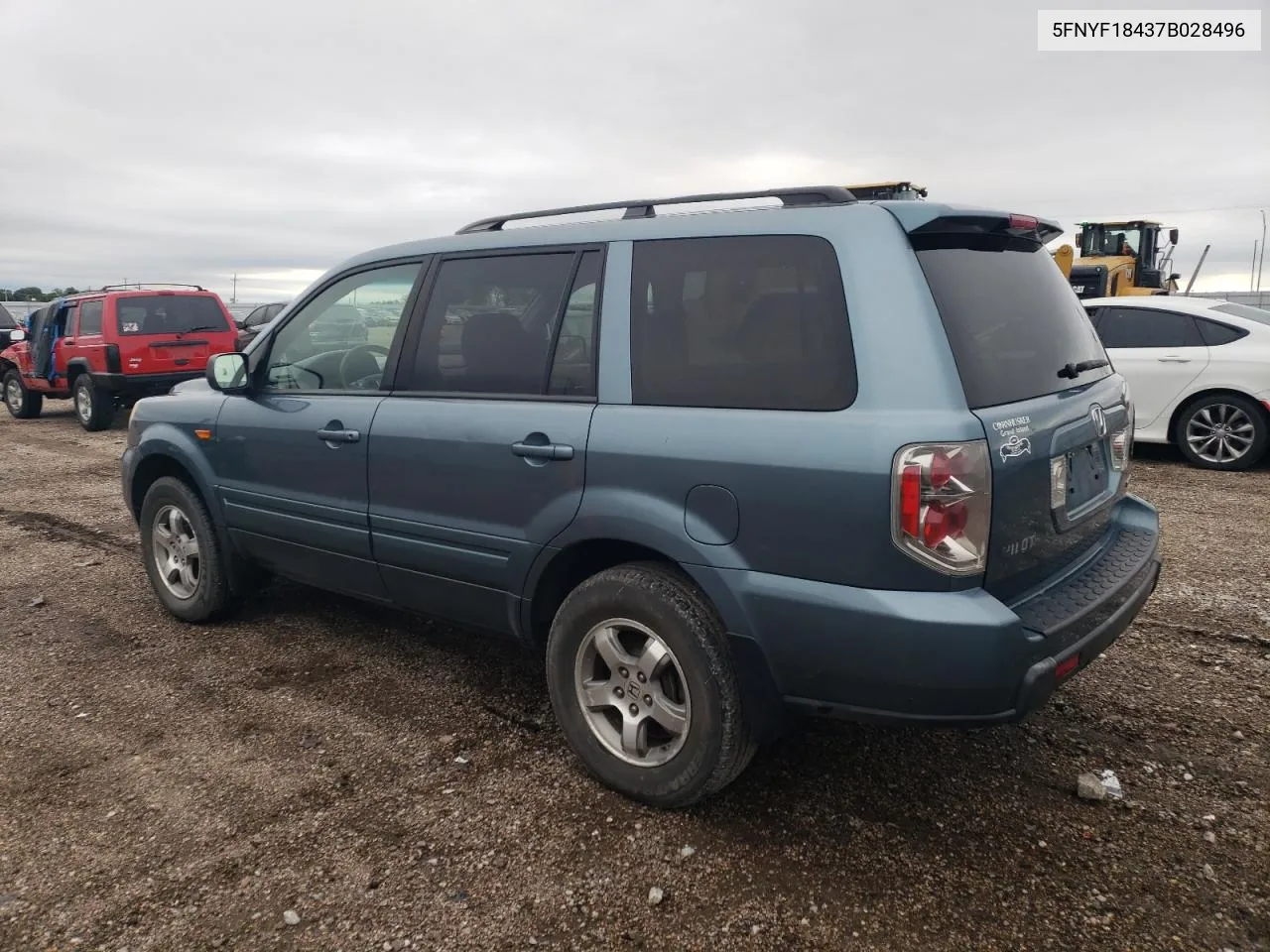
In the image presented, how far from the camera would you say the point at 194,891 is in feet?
8.50

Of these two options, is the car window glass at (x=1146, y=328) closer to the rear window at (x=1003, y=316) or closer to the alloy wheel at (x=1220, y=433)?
the alloy wheel at (x=1220, y=433)

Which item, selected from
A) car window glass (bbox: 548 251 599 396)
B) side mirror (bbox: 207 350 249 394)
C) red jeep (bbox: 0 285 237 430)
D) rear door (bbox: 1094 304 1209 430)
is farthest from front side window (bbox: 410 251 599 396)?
red jeep (bbox: 0 285 237 430)

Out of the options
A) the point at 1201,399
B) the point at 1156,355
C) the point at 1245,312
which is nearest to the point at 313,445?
the point at 1156,355

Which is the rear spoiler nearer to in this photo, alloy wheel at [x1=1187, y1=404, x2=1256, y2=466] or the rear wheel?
alloy wheel at [x1=1187, y1=404, x2=1256, y2=466]

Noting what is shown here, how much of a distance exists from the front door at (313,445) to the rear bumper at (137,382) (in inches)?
368

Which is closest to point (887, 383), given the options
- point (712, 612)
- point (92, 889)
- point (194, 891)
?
point (712, 612)

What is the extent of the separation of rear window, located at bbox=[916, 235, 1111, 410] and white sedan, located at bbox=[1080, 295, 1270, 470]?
18.5 feet

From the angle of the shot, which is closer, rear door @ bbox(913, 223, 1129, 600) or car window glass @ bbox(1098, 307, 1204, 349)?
rear door @ bbox(913, 223, 1129, 600)

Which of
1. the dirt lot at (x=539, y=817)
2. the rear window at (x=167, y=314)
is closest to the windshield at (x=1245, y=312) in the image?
the dirt lot at (x=539, y=817)

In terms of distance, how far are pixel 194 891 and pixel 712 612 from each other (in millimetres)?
1637

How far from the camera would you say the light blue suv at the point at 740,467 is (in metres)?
2.39

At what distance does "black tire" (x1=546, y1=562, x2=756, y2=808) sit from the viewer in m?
2.70

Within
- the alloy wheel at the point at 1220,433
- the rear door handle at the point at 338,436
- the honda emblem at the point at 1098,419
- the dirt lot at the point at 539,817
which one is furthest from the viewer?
the alloy wheel at the point at 1220,433

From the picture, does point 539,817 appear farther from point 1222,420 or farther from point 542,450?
point 1222,420
